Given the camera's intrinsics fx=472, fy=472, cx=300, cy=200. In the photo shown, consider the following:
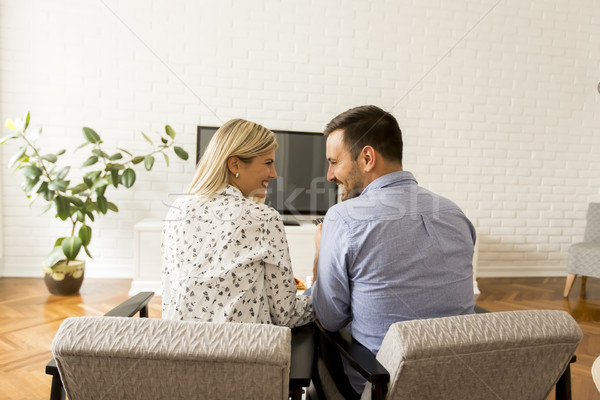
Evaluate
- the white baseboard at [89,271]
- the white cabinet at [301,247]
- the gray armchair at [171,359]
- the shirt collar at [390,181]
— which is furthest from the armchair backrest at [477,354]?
the white baseboard at [89,271]

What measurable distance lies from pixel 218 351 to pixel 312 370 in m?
0.33

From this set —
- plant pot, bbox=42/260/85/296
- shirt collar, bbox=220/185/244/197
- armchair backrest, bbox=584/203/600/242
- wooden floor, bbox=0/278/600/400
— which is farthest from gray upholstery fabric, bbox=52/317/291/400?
armchair backrest, bbox=584/203/600/242

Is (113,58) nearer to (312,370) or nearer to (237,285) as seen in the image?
(237,285)

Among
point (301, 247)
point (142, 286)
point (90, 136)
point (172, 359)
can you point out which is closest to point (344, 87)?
point (301, 247)

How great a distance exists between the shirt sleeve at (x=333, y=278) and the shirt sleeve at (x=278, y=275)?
0.09 metres

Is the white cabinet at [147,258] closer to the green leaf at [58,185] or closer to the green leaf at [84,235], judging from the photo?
the green leaf at [84,235]

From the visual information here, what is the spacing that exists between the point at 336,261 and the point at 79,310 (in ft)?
8.04

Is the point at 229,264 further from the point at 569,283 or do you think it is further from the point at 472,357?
the point at 569,283

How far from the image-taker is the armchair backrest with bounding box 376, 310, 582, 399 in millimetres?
931

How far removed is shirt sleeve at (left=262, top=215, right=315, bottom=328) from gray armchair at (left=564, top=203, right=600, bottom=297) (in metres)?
3.16

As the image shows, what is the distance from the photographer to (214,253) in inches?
50.5

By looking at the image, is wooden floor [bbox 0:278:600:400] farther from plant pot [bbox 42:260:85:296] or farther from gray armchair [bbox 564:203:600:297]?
gray armchair [bbox 564:203:600:297]

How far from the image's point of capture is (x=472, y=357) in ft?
3.13

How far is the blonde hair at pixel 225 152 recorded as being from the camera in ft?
4.69
